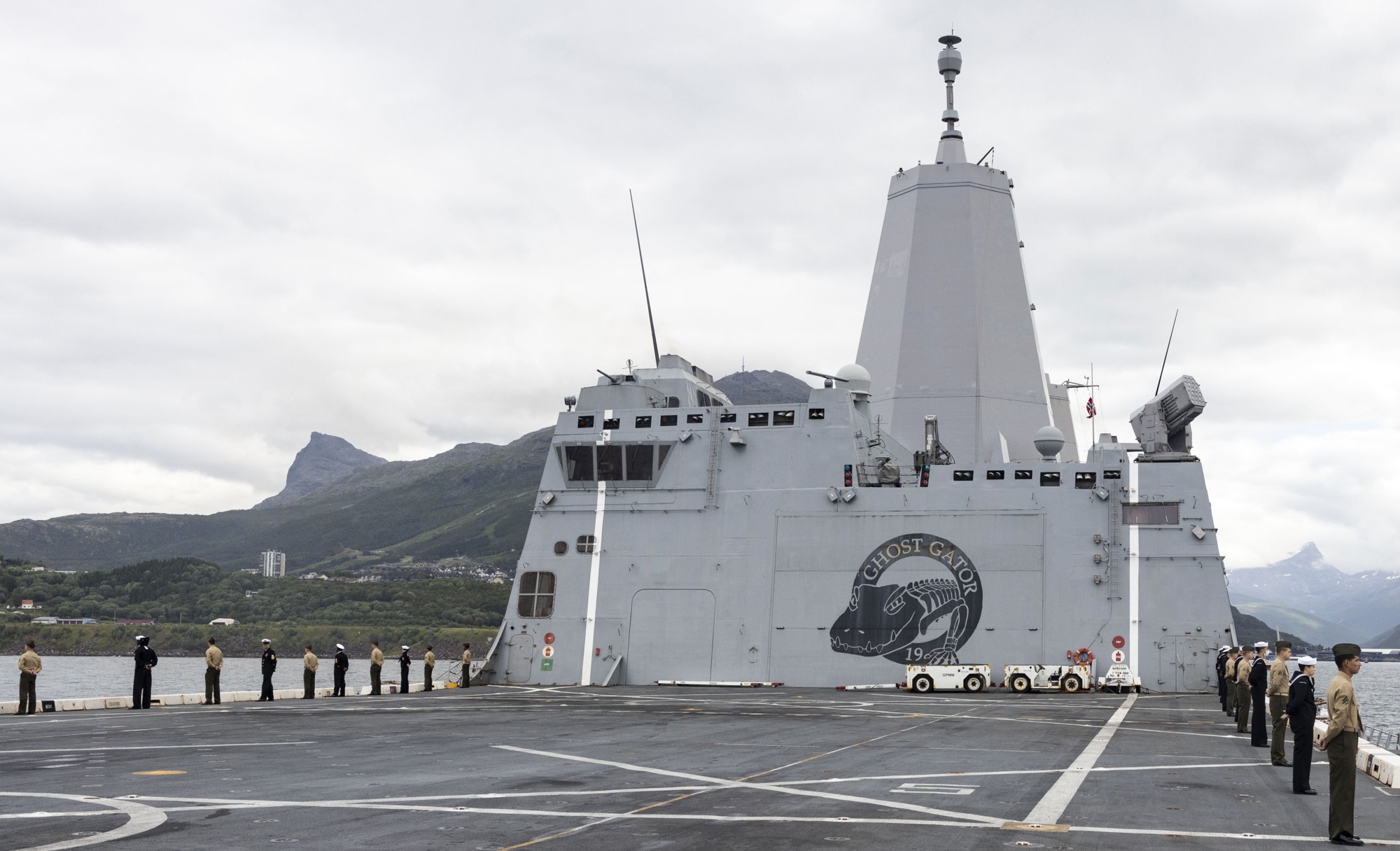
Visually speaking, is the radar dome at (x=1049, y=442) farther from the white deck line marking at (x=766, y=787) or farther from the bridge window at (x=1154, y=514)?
the white deck line marking at (x=766, y=787)

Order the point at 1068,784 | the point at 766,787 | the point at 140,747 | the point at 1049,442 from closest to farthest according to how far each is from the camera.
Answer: the point at 766,787
the point at 1068,784
the point at 140,747
the point at 1049,442

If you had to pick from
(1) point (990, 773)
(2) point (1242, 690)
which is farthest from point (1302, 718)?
(2) point (1242, 690)

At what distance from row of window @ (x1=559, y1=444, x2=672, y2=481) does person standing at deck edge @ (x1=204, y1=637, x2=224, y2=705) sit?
12555 millimetres

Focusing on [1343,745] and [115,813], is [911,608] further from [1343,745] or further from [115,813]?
[115,813]

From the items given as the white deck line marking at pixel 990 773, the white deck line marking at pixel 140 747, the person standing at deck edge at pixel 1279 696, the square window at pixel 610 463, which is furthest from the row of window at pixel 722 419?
the white deck line marking at pixel 990 773

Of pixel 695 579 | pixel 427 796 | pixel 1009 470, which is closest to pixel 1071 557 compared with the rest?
pixel 1009 470

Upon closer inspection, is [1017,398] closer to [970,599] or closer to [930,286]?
[930,286]

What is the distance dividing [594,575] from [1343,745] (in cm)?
2758

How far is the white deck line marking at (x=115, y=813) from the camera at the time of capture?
362 inches

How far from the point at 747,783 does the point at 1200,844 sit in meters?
5.31

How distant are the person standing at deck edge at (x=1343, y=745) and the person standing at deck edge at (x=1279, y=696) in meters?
4.84

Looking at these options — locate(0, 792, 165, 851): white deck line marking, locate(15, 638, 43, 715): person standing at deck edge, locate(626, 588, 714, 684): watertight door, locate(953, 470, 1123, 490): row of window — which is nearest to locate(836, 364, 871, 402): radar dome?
locate(953, 470, 1123, 490): row of window

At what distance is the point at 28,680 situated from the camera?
25.6 m

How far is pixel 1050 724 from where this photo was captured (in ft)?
73.4
